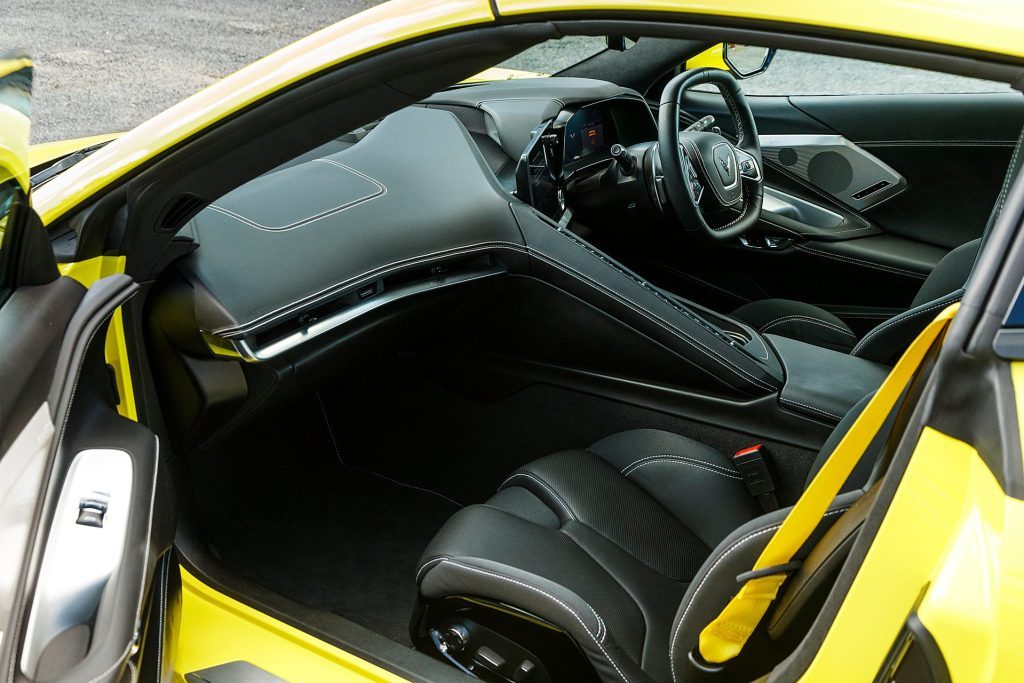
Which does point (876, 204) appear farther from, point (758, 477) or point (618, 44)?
point (758, 477)

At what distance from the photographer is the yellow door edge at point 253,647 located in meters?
1.26

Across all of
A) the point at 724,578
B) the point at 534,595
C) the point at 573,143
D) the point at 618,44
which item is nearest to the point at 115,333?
the point at 534,595

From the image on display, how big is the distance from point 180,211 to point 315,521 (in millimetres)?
1016

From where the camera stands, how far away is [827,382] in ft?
5.97

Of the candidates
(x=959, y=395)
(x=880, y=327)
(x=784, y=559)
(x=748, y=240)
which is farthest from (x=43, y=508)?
(x=748, y=240)

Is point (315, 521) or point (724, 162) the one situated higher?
point (724, 162)

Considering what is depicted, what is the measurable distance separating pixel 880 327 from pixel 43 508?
5.06ft

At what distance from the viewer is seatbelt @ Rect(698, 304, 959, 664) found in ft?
2.64

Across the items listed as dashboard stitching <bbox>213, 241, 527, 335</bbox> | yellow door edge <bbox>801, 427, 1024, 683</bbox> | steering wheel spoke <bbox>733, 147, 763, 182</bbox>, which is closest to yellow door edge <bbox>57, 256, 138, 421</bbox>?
dashboard stitching <bbox>213, 241, 527, 335</bbox>

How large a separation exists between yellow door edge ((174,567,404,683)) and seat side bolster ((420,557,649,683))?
Result: 0.58 ft

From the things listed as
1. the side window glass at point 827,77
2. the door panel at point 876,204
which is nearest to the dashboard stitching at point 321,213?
the door panel at point 876,204

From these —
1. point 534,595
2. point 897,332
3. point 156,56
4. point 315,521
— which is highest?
point 897,332

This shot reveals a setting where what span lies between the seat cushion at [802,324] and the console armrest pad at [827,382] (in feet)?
1.42

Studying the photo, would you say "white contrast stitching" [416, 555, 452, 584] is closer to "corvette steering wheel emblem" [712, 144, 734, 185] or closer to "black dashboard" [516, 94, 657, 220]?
"black dashboard" [516, 94, 657, 220]
